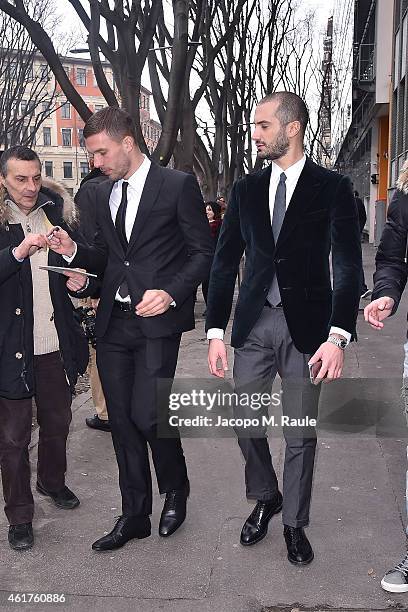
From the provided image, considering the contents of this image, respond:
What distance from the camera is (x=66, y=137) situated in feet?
310

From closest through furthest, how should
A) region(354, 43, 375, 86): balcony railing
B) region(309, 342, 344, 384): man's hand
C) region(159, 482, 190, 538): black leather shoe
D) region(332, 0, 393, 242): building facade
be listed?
region(309, 342, 344, 384): man's hand
region(159, 482, 190, 538): black leather shoe
region(332, 0, 393, 242): building facade
region(354, 43, 375, 86): balcony railing

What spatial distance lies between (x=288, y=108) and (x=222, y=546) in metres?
2.17

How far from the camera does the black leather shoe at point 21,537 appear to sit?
371 cm

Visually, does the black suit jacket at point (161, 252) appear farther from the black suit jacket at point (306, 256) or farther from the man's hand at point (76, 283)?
the black suit jacket at point (306, 256)

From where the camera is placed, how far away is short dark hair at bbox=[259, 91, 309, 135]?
3398 millimetres

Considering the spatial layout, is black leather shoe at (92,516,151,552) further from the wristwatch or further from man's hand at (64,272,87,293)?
the wristwatch

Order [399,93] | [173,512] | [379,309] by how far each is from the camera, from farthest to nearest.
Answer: [399,93]
[173,512]
[379,309]

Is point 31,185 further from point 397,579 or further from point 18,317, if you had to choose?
point 397,579

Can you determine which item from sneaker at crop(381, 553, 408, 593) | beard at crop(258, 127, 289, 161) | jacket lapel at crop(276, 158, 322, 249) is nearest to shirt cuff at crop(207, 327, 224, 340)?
→ jacket lapel at crop(276, 158, 322, 249)

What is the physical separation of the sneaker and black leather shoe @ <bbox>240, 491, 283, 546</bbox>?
687 millimetres

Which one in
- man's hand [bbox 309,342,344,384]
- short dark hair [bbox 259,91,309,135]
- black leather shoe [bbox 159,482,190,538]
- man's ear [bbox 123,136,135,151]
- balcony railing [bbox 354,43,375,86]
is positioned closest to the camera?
man's hand [bbox 309,342,344,384]

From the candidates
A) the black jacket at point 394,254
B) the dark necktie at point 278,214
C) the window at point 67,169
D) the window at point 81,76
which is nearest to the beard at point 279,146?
the dark necktie at point 278,214

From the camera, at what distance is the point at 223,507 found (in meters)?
4.19

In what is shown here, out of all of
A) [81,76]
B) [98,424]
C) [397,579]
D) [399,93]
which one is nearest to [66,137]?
[81,76]
